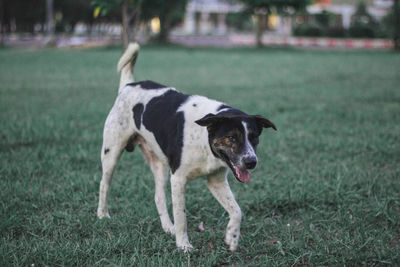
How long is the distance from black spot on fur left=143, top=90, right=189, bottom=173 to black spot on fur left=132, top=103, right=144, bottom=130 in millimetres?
68

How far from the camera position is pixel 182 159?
334 centimetres

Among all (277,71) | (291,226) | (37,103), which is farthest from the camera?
(277,71)

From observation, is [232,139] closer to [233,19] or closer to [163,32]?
[163,32]

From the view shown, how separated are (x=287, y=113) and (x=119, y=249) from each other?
19.2 feet

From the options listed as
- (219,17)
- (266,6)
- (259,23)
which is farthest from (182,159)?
(219,17)

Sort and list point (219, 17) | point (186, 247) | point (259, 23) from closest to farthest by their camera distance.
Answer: point (186, 247) < point (259, 23) < point (219, 17)

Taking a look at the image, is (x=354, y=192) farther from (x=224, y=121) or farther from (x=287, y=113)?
(x=287, y=113)

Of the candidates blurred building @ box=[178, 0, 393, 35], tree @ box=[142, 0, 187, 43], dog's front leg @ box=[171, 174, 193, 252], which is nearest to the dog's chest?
dog's front leg @ box=[171, 174, 193, 252]

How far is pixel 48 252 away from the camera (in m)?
3.35

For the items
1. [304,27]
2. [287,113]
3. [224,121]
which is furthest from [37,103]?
[304,27]

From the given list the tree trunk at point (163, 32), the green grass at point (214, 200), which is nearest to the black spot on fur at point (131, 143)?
the green grass at point (214, 200)

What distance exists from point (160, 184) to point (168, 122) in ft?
2.65

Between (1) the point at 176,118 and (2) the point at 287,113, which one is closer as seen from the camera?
(1) the point at 176,118

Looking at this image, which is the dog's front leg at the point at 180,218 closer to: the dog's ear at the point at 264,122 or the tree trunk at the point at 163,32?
the dog's ear at the point at 264,122
